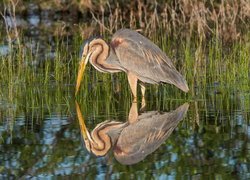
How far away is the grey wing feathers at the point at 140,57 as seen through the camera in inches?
421

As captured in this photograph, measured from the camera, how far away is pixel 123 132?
8.66 meters

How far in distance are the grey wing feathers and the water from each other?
0.34m

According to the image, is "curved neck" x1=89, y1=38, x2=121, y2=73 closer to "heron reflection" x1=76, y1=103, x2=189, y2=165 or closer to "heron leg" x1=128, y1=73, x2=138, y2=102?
"heron leg" x1=128, y1=73, x2=138, y2=102

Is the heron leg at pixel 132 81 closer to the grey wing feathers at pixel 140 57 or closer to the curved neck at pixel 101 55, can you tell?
the grey wing feathers at pixel 140 57

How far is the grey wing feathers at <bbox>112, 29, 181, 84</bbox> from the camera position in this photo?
10.7 m

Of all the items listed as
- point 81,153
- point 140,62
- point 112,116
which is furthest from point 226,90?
point 81,153

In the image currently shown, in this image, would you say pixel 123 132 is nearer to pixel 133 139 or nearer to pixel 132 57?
pixel 133 139

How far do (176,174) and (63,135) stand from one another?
1956 millimetres

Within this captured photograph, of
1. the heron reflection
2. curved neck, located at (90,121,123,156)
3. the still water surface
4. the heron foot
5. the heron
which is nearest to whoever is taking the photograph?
the still water surface

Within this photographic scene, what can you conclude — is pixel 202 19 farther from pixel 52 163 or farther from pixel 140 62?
pixel 52 163

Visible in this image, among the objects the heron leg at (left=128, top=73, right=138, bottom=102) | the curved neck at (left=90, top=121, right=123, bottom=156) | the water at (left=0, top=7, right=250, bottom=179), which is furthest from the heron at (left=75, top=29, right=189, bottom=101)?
the curved neck at (left=90, top=121, right=123, bottom=156)

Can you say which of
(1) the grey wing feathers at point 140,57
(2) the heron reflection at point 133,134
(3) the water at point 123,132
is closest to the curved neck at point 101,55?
(1) the grey wing feathers at point 140,57

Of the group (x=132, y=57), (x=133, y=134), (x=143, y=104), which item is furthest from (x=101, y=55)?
(x=133, y=134)

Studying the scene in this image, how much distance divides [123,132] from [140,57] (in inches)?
88.0
